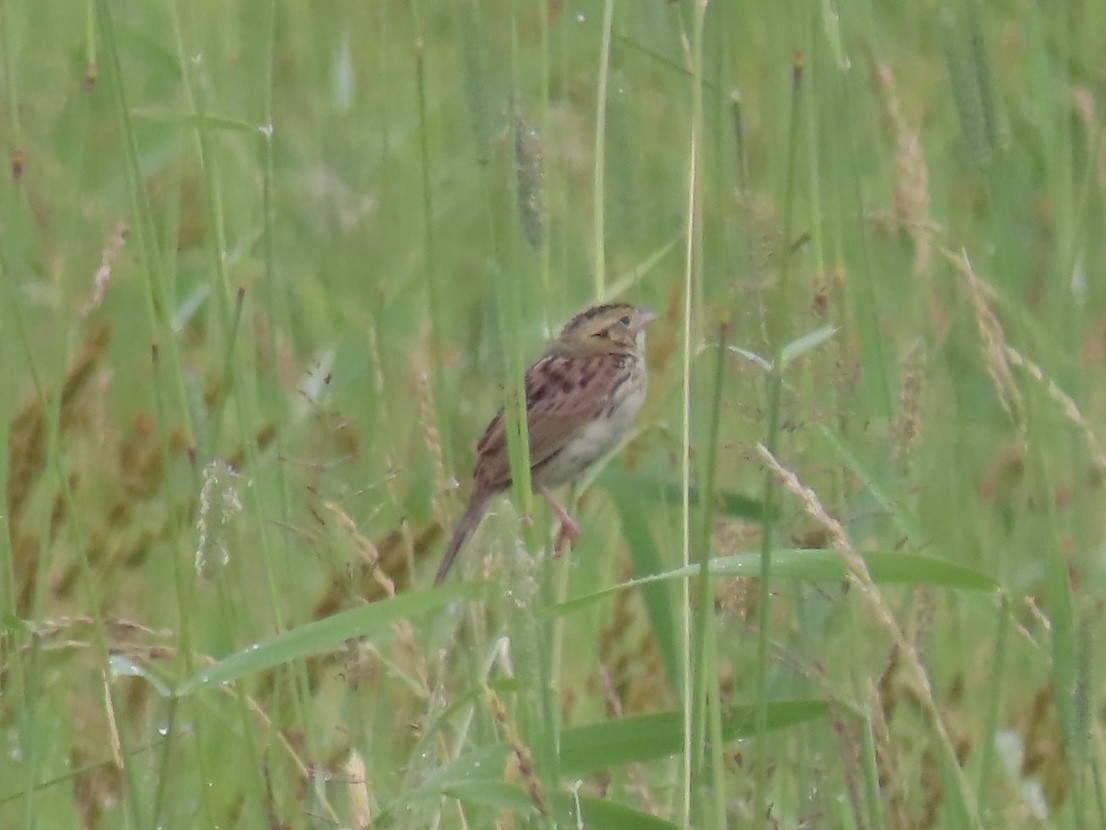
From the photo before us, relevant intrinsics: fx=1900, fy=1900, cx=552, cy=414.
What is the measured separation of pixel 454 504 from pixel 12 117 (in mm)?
775

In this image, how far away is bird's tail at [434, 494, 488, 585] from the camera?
3515mm

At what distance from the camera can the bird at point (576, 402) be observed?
400cm

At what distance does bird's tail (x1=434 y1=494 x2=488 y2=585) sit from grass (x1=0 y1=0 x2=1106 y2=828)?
0.08 metres

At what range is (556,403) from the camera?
4.36 meters

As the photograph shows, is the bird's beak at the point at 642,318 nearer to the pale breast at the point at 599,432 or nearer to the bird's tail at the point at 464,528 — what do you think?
the pale breast at the point at 599,432

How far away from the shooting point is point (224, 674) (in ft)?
6.19

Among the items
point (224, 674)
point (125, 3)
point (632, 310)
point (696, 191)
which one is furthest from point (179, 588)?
point (125, 3)

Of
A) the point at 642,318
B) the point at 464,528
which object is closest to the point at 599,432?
the point at 642,318

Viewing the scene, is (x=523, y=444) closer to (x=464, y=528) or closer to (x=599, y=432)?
→ (x=464, y=528)

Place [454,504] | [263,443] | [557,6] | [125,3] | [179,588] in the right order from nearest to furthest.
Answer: [179,588], [454,504], [263,443], [557,6], [125,3]

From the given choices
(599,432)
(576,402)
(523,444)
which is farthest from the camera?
(576,402)

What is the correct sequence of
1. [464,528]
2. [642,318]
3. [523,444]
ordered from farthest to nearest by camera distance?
[642,318]
[464,528]
[523,444]

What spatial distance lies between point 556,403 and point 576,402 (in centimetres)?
8

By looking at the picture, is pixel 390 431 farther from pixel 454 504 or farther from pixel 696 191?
pixel 696 191
